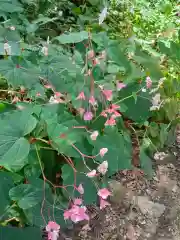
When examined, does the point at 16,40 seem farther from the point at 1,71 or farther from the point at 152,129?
the point at 152,129

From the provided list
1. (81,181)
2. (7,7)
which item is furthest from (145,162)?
(7,7)

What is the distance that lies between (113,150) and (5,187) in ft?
1.14

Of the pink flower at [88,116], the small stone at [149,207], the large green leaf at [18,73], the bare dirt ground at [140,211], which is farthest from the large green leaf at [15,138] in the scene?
the small stone at [149,207]

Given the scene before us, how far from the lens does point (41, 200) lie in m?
1.00

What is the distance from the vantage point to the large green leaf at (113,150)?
1.11 metres

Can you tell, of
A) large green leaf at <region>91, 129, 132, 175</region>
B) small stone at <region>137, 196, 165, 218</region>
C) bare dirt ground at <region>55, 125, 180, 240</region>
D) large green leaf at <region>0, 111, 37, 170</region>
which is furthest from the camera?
small stone at <region>137, 196, 165, 218</region>

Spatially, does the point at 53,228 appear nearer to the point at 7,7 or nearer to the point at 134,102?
the point at 134,102

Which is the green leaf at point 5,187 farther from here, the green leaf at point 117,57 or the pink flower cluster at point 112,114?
the green leaf at point 117,57

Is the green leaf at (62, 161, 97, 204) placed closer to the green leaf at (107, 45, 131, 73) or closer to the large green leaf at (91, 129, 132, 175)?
the large green leaf at (91, 129, 132, 175)

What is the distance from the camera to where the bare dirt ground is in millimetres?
1379

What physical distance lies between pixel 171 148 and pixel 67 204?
32.9 inches

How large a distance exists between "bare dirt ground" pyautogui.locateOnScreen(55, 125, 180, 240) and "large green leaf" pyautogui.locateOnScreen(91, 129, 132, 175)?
293 mm

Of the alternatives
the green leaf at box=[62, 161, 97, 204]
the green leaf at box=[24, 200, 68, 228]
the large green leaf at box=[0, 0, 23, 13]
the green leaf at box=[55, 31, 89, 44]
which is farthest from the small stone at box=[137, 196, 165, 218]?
the large green leaf at box=[0, 0, 23, 13]

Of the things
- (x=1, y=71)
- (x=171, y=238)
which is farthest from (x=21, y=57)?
(x=171, y=238)
